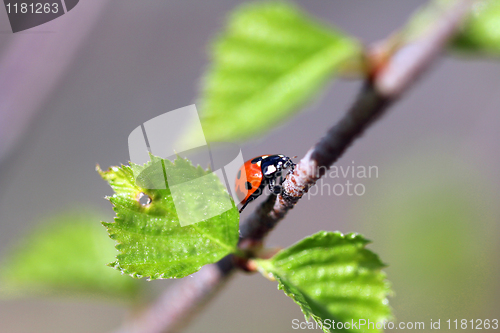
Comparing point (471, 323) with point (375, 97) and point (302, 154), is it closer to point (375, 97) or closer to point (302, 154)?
point (302, 154)

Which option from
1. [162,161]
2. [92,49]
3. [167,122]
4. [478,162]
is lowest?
[162,161]

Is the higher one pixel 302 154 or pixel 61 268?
pixel 302 154

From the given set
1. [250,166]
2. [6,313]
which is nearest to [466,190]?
[250,166]

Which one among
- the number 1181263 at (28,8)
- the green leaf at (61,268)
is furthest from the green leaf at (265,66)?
the number 1181263 at (28,8)

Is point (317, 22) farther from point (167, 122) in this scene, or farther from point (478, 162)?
point (478, 162)
